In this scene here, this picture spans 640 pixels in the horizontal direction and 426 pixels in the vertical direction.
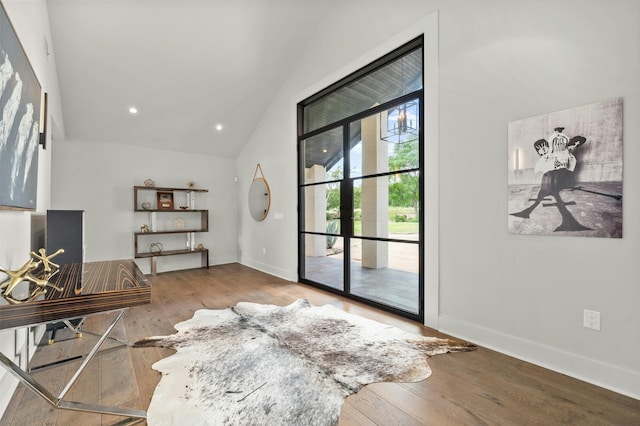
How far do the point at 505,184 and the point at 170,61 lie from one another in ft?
13.8

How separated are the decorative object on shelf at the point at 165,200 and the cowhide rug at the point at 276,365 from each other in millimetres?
3137

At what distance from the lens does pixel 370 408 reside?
159cm

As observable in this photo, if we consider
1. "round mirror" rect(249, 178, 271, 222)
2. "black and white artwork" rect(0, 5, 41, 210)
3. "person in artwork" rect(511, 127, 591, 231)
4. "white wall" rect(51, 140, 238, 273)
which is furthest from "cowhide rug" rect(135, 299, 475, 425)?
"white wall" rect(51, 140, 238, 273)

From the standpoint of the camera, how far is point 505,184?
222 centimetres

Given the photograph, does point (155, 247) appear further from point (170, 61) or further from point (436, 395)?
point (436, 395)

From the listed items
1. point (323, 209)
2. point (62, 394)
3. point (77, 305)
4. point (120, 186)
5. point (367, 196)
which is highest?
point (120, 186)

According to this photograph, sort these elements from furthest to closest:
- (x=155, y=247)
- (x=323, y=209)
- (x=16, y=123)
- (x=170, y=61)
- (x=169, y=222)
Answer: (x=169, y=222) < (x=155, y=247) < (x=323, y=209) < (x=170, y=61) < (x=16, y=123)

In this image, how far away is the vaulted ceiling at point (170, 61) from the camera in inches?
130

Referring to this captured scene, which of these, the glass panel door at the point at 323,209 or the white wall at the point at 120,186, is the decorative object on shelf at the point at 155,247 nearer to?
the white wall at the point at 120,186

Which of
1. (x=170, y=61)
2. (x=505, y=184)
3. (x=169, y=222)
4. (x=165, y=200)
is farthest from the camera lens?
(x=169, y=222)

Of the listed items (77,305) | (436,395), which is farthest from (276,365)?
(77,305)

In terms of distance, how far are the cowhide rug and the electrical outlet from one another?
81 centimetres

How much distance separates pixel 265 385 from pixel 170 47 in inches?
159

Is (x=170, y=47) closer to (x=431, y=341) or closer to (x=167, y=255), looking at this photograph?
(x=167, y=255)
